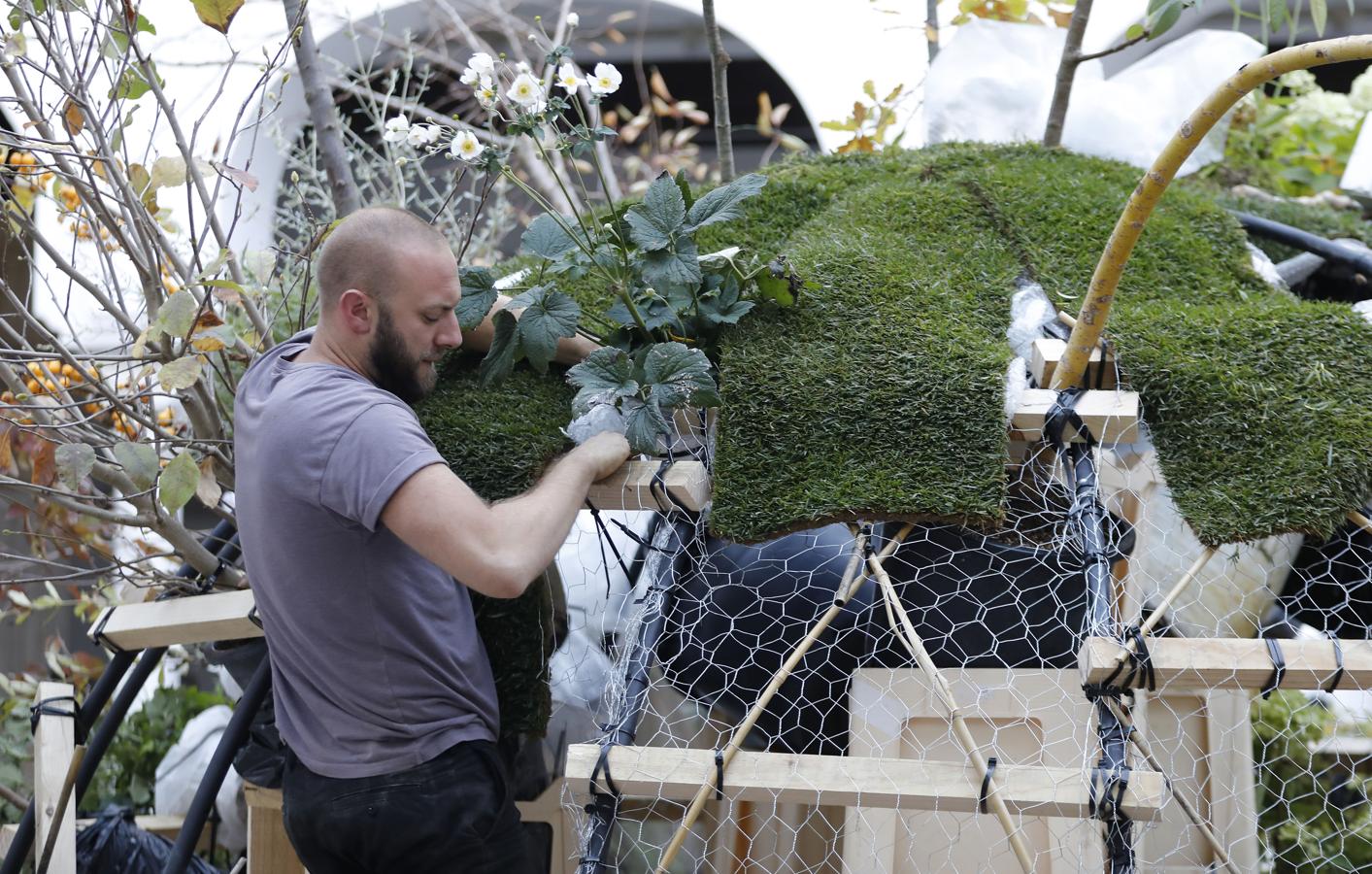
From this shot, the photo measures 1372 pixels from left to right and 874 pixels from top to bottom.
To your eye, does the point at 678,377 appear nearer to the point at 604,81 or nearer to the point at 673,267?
the point at 673,267

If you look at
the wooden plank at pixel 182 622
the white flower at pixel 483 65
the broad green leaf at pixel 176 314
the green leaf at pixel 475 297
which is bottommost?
the wooden plank at pixel 182 622

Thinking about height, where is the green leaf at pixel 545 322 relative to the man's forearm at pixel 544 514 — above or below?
above

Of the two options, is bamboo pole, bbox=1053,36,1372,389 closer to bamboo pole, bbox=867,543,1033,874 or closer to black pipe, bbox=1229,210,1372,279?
bamboo pole, bbox=867,543,1033,874

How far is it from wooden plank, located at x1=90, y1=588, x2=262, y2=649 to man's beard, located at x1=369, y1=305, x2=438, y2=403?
497 millimetres

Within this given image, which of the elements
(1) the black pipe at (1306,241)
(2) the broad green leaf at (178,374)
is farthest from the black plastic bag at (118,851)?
(1) the black pipe at (1306,241)

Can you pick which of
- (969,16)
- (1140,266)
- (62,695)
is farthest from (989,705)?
(969,16)

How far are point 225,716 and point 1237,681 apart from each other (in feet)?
7.19

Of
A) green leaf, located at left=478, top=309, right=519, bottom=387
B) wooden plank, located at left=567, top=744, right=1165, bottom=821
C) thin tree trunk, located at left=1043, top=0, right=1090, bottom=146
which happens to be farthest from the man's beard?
thin tree trunk, located at left=1043, top=0, right=1090, bottom=146

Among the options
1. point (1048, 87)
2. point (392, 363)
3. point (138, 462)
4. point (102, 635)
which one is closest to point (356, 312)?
point (392, 363)

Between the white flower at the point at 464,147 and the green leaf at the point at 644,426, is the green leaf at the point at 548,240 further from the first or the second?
the green leaf at the point at 644,426

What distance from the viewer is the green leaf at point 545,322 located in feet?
5.64

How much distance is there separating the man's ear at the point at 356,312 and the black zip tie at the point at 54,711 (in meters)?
0.92

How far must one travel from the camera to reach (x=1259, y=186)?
303 cm

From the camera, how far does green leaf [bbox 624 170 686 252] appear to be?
5.57 ft
